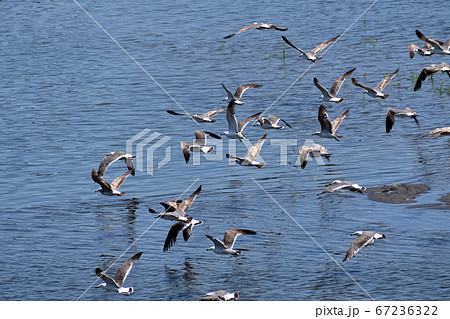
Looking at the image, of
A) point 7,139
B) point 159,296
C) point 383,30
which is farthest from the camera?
point 383,30

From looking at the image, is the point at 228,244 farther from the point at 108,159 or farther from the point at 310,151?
the point at 108,159

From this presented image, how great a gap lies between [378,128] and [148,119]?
8.40 m

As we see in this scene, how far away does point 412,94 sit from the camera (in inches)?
1231

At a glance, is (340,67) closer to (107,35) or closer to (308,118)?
(308,118)

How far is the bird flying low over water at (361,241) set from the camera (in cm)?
1655

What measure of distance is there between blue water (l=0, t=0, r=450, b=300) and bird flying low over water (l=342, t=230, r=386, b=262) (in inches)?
22.2

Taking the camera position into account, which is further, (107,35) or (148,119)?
(107,35)

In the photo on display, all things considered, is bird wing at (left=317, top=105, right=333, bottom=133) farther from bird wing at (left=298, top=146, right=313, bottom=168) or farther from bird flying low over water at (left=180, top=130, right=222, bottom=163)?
bird flying low over water at (left=180, top=130, right=222, bottom=163)

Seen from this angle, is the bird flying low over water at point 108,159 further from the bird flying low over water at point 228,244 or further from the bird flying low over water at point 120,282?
the bird flying low over water at point 120,282

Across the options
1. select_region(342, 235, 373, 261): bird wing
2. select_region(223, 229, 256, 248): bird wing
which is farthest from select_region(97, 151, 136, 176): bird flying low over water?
select_region(342, 235, 373, 261): bird wing

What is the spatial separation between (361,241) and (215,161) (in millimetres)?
9112

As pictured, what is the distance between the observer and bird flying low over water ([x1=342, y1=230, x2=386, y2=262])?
16.5 meters

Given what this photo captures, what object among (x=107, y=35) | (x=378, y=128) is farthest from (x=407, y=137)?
(x=107, y=35)

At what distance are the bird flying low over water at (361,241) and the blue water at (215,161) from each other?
0.56 metres
